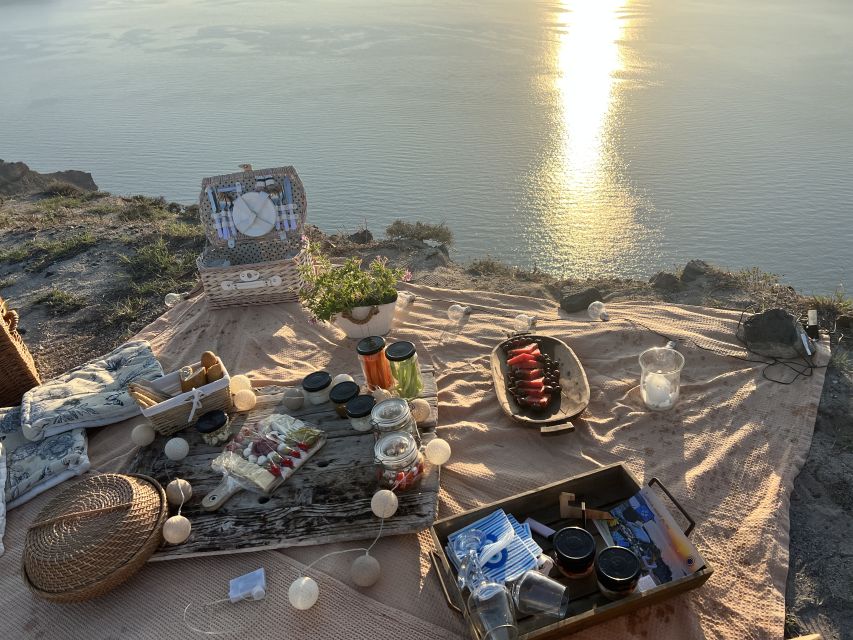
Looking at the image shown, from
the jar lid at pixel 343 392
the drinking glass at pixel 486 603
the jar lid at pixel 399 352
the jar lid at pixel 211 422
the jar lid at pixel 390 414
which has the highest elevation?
the jar lid at pixel 399 352

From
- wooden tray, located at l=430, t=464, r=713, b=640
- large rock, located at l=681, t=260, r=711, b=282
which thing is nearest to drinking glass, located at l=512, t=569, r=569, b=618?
wooden tray, located at l=430, t=464, r=713, b=640

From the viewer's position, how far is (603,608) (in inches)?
97.4

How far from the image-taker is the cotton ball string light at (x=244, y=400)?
3.77 metres

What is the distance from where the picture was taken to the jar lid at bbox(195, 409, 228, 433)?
11.4ft

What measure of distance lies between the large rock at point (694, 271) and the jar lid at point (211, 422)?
4.90 metres

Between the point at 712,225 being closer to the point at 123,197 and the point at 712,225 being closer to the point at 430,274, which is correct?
the point at 430,274

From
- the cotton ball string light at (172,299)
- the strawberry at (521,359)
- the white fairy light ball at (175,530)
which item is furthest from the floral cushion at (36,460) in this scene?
the strawberry at (521,359)

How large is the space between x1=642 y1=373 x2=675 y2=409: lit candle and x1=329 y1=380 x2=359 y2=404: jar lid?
2.03 meters

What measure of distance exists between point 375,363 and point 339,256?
358cm

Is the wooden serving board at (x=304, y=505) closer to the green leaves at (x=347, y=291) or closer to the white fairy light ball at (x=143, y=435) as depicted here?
the white fairy light ball at (x=143, y=435)

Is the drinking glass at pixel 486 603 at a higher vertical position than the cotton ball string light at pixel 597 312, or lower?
higher

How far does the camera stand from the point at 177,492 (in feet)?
10.4

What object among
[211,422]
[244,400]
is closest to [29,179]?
[244,400]

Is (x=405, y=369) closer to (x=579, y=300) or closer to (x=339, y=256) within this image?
(x=579, y=300)
